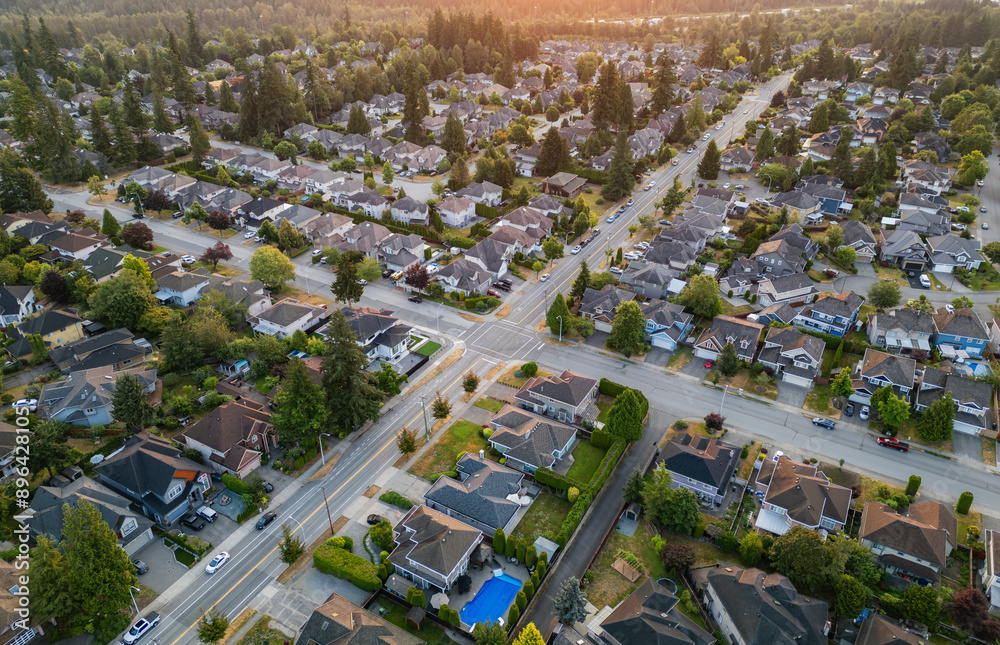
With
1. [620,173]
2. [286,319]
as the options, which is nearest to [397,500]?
[286,319]

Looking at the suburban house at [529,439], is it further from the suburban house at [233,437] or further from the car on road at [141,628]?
the car on road at [141,628]

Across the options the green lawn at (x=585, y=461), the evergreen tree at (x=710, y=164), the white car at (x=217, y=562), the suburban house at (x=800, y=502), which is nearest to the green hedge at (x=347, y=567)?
the white car at (x=217, y=562)

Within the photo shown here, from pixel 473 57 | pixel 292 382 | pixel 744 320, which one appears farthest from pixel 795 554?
pixel 473 57

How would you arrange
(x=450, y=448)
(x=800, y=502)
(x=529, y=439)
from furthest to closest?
(x=450, y=448) < (x=529, y=439) < (x=800, y=502)

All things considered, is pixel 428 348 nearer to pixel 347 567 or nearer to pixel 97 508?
pixel 347 567

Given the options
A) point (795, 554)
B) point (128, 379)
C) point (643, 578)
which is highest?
point (128, 379)

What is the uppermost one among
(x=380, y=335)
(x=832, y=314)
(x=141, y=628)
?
(x=832, y=314)

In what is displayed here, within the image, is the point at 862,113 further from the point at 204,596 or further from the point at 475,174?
the point at 204,596

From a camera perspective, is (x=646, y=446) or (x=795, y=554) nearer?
(x=795, y=554)
